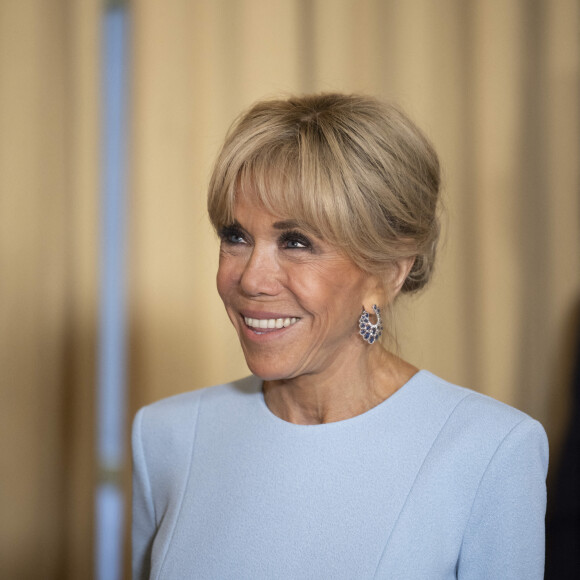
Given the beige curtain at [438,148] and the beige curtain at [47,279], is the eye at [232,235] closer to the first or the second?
the beige curtain at [438,148]

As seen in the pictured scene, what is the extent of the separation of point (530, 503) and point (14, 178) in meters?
2.03

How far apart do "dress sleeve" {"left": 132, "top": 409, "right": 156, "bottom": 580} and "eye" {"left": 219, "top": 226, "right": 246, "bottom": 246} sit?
49cm

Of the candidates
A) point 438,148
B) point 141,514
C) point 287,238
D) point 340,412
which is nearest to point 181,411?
Answer: point 141,514

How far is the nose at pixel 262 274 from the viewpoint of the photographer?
1268mm

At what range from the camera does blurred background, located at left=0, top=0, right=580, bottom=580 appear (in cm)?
251

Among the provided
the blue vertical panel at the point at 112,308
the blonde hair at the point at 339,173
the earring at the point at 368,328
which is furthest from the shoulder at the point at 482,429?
the blue vertical panel at the point at 112,308

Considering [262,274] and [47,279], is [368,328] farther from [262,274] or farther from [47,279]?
[47,279]

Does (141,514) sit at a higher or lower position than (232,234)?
lower

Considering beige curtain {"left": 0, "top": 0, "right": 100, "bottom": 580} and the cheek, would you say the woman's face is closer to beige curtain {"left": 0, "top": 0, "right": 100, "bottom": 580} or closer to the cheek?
the cheek

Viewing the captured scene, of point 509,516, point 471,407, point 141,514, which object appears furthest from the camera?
point 141,514

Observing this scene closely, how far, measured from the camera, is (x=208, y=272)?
256 centimetres

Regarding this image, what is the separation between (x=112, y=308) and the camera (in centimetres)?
260

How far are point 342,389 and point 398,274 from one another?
247 mm

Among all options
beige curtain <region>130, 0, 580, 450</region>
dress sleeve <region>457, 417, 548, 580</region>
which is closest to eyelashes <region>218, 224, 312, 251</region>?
dress sleeve <region>457, 417, 548, 580</region>
